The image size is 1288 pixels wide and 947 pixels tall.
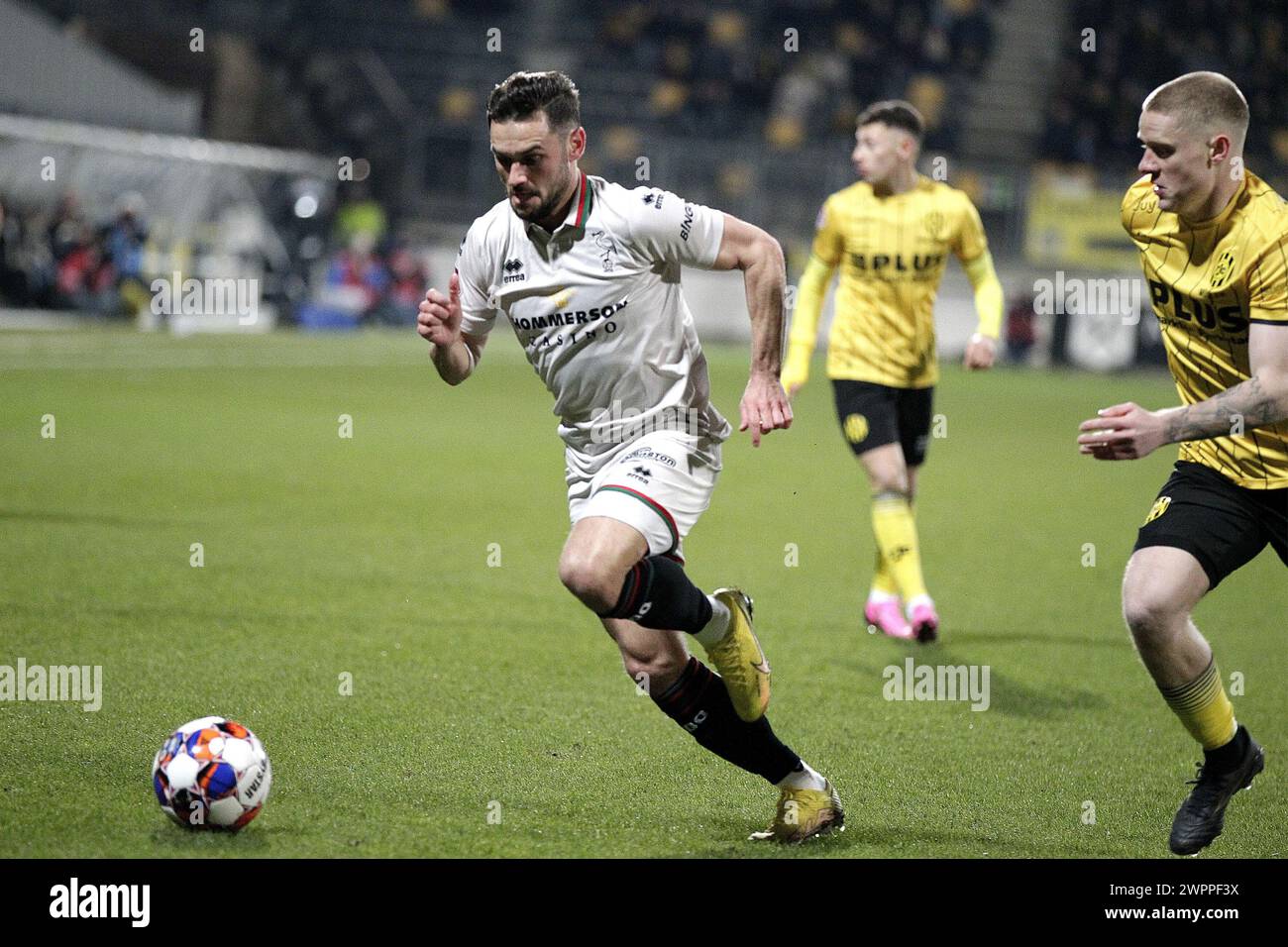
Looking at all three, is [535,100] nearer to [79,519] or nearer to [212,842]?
[212,842]

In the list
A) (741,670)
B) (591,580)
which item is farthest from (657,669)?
(591,580)

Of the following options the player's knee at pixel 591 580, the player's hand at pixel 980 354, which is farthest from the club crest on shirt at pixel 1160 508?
the player's hand at pixel 980 354

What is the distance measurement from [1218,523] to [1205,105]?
44.1 inches

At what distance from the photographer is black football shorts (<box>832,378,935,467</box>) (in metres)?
7.46

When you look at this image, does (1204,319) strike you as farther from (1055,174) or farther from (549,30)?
(549,30)

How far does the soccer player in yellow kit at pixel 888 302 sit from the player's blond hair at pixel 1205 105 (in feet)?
10.2

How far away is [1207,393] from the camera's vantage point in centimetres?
466

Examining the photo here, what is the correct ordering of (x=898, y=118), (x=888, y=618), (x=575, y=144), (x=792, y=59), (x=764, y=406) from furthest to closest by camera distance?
(x=792, y=59)
(x=888, y=618)
(x=898, y=118)
(x=575, y=144)
(x=764, y=406)

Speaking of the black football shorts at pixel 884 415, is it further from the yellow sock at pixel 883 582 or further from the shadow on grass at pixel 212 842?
the shadow on grass at pixel 212 842

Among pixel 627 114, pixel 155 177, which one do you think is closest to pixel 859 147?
pixel 155 177

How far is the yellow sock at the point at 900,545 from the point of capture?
7.30m

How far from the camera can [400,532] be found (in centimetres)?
981

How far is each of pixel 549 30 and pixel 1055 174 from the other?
11332 millimetres
